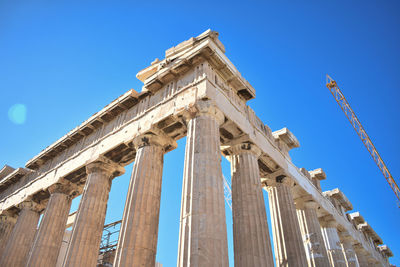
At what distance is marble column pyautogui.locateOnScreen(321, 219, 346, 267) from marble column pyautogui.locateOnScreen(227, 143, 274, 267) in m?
12.9

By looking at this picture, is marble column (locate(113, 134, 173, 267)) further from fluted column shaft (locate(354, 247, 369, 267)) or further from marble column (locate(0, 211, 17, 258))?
fluted column shaft (locate(354, 247, 369, 267))

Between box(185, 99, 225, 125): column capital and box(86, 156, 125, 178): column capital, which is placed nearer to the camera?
box(185, 99, 225, 125): column capital

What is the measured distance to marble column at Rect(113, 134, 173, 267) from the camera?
12.3 m

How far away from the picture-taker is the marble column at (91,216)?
600 inches

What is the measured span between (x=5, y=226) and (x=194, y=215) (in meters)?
21.7

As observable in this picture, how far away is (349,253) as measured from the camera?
27.0 metres

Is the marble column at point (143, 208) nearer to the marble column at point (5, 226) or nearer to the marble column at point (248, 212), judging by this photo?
the marble column at point (248, 212)

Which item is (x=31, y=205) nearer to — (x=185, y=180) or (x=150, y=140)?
(x=150, y=140)

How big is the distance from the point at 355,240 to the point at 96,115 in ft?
87.5

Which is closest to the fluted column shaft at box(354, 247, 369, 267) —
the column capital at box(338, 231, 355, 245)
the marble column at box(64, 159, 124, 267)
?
the column capital at box(338, 231, 355, 245)

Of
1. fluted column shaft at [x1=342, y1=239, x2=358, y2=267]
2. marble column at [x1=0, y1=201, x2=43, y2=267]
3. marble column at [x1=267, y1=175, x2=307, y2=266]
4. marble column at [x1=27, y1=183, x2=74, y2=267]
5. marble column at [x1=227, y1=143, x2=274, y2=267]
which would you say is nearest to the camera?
marble column at [x1=227, y1=143, x2=274, y2=267]

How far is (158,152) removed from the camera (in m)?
16.1


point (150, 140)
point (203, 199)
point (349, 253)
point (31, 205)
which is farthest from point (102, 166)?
point (349, 253)

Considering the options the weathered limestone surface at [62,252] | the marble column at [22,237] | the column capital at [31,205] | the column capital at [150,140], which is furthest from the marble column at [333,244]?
the weathered limestone surface at [62,252]
